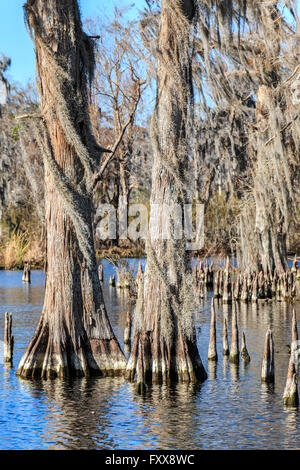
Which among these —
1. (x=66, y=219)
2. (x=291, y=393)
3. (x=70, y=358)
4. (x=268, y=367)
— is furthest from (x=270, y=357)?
(x=66, y=219)

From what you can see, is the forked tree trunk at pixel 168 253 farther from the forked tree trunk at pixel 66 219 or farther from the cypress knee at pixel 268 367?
the cypress knee at pixel 268 367

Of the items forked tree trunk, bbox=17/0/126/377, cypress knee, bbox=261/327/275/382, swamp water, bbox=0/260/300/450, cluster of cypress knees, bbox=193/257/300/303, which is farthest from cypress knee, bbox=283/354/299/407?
cluster of cypress knees, bbox=193/257/300/303

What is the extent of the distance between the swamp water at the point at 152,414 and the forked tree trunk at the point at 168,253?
1.31 feet

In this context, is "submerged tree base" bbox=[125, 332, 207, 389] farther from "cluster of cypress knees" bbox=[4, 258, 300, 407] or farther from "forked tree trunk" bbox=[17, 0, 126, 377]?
"cluster of cypress knees" bbox=[4, 258, 300, 407]

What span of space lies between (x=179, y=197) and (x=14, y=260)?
25.7 metres

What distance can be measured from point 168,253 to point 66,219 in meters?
1.62

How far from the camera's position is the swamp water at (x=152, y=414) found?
9.02m

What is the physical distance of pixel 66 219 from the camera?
11.6 meters

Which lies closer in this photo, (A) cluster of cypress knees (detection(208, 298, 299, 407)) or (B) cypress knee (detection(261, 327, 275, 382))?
(A) cluster of cypress knees (detection(208, 298, 299, 407))

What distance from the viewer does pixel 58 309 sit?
1138 cm

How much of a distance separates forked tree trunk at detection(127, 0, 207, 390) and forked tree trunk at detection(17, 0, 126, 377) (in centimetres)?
76

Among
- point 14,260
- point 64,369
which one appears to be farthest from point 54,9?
point 14,260

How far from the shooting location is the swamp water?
9.02 meters

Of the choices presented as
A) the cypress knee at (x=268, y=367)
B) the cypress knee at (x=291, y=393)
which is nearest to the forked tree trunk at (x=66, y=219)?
the cypress knee at (x=268, y=367)
